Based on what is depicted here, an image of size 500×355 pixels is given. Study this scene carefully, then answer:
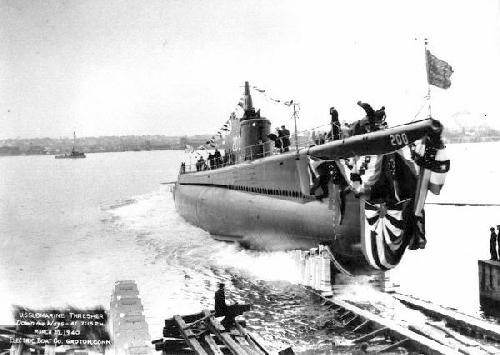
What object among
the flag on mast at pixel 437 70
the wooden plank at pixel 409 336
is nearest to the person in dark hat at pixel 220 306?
the wooden plank at pixel 409 336

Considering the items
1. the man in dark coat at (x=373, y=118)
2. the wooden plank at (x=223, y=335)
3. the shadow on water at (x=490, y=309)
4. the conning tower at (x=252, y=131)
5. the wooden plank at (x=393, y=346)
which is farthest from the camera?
the conning tower at (x=252, y=131)

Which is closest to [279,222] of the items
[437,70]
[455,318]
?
[455,318]

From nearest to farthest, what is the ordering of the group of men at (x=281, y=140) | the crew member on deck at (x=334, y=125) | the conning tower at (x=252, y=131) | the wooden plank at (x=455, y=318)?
the wooden plank at (x=455, y=318), the crew member on deck at (x=334, y=125), the group of men at (x=281, y=140), the conning tower at (x=252, y=131)

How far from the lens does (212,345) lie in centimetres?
838

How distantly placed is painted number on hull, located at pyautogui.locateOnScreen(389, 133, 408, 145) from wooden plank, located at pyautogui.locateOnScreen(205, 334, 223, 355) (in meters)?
5.28

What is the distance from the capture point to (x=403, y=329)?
9352mm

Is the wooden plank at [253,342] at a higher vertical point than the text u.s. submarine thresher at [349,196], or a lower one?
lower

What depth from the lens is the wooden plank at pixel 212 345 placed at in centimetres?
809

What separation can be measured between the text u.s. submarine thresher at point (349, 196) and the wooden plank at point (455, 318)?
1.27m

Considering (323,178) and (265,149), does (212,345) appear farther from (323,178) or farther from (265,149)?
(265,149)

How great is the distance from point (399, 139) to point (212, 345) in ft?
17.7

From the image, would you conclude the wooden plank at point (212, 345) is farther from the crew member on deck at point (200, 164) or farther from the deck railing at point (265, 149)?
the crew member on deck at point (200, 164)

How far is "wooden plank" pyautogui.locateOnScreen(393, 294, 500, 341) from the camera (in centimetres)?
946

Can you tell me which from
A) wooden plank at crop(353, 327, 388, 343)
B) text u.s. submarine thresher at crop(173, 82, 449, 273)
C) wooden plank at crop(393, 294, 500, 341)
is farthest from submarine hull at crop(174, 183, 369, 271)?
wooden plank at crop(353, 327, 388, 343)
